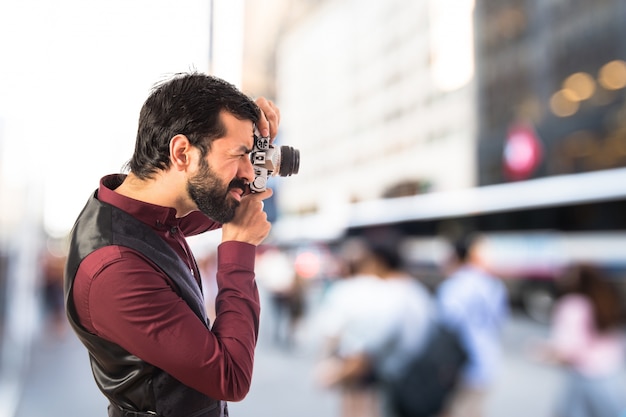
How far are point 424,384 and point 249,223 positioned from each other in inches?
70.3

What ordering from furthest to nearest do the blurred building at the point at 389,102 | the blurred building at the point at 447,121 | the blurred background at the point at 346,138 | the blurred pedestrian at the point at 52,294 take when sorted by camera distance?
the blurred building at the point at 389,102
the blurred building at the point at 447,121
the blurred pedestrian at the point at 52,294
the blurred background at the point at 346,138

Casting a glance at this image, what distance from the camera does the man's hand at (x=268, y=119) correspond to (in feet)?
2.68

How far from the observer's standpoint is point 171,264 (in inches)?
31.1

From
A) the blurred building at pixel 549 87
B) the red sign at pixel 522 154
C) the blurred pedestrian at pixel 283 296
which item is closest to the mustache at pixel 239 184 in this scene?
the blurred pedestrian at pixel 283 296

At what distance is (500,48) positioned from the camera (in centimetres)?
1541

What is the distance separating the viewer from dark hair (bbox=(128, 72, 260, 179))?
0.76 metres

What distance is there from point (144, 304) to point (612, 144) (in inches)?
263

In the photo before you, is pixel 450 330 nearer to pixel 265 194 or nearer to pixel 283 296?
pixel 265 194

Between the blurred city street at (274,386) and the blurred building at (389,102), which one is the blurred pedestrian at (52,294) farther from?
the blurred building at (389,102)

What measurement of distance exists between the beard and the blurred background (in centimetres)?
17

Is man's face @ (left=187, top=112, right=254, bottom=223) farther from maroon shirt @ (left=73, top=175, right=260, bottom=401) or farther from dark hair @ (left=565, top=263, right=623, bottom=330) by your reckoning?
dark hair @ (left=565, top=263, right=623, bottom=330)

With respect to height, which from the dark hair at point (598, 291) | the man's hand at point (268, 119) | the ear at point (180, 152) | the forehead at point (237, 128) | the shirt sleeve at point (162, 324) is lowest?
the dark hair at point (598, 291)

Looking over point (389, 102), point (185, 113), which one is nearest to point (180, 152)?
point (185, 113)

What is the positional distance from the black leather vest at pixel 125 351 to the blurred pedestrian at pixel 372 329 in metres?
1.67
